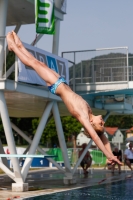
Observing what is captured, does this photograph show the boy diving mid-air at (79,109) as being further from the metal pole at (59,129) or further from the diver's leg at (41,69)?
the metal pole at (59,129)

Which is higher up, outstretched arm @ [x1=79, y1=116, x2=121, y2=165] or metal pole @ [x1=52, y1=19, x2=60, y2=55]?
metal pole @ [x1=52, y1=19, x2=60, y2=55]

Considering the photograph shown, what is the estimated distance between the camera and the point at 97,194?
16812mm

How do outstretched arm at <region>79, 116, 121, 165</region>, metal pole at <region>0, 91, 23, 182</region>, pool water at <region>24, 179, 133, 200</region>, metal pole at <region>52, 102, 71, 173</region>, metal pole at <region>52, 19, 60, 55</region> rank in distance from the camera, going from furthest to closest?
metal pole at <region>52, 19, 60, 55</region>
metal pole at <region>52, 102, 71, 173</region>
metal pole at <region>0, 91, 23, 182</region>
pool water at <region>24, 179, 133, 200</region>
outstretched arm at <region>79, 116, 121, 165</region>

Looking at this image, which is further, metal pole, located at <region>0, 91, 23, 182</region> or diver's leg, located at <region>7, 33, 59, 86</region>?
metal pole, located at <region>0, 91, 23, 182</region>

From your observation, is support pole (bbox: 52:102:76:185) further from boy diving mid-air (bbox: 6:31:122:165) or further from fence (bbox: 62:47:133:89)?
boy diving mid-air (bbox: 6:31:122:165)

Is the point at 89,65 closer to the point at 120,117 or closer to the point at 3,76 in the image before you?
the point at 3,76

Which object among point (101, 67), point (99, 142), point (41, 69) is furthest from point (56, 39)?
point (99, 142)

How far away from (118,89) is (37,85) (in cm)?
408

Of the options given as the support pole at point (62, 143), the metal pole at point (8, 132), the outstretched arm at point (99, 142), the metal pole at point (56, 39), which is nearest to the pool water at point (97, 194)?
the support pole at point (62, 143)

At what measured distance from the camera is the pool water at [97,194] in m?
15.6

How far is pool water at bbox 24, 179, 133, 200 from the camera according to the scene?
614 inches

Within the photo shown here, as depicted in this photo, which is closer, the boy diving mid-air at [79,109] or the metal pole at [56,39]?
the boy diving mid-air at [79,109]

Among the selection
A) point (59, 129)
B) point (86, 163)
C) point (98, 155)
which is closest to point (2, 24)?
point (59, 129)

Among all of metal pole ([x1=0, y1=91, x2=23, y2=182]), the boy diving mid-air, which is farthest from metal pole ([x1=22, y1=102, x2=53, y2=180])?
the boy diving mid-air
